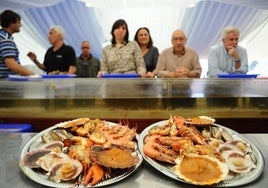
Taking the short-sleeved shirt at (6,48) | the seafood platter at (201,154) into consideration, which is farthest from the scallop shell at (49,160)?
the short-sleeved shirt at (6,48)

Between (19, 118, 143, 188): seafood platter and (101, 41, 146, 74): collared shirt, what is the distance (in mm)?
1626

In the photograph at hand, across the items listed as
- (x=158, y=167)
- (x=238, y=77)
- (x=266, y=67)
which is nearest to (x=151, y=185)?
(x=158, y=167)

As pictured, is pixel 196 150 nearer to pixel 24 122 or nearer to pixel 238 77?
pixel 24 122

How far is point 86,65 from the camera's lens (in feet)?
13.2

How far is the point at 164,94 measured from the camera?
1642mm

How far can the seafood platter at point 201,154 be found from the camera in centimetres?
74

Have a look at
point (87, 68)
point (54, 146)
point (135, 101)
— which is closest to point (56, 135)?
point (54, 146)

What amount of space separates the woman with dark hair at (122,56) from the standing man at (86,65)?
142cm

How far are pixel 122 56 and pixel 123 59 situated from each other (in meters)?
0.03

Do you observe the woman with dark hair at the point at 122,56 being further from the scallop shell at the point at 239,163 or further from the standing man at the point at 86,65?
the scallop shell at the point at 239,163

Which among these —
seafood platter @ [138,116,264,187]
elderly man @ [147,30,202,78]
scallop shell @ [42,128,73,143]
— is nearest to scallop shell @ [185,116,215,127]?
seafood platter @ [138,116,264,187]

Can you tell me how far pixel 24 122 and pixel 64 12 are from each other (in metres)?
3.64

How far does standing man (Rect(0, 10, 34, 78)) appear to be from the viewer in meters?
2.46

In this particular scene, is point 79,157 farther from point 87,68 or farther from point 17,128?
point 87,68
